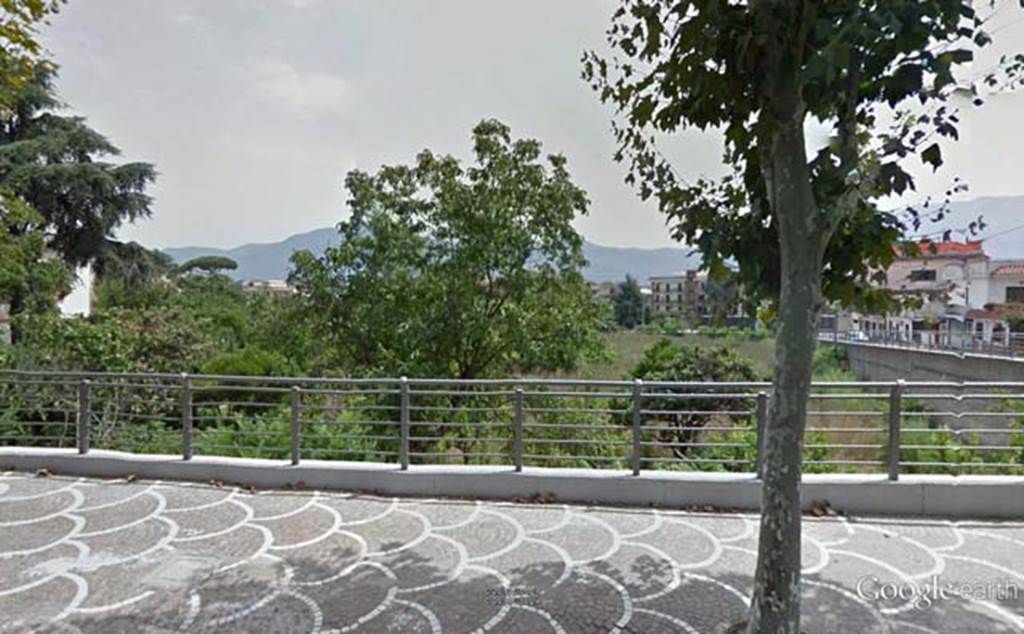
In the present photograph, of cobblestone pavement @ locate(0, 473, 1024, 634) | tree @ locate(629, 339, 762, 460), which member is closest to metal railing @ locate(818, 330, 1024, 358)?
tree @ locate(629, 339, 762, 460)

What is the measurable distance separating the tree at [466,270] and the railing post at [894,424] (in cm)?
507

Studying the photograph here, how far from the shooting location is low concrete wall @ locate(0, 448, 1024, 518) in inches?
184

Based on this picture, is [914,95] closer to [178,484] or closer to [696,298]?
[696,298]

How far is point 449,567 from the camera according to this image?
3.83m

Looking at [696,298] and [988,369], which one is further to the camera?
[988,369]

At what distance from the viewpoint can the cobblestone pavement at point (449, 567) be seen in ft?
10.5

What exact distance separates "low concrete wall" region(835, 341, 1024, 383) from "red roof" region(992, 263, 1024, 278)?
1696 centimetres

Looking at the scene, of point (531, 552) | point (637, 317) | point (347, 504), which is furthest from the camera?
point (637, 317)

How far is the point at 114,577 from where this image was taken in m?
3.65

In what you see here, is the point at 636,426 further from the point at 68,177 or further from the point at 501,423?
the point at 68,177

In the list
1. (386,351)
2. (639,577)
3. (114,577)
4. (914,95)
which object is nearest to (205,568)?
(114,577)

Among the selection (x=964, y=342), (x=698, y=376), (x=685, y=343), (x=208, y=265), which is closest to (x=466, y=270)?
(x=698, y=376)

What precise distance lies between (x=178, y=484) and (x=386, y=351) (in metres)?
4.48

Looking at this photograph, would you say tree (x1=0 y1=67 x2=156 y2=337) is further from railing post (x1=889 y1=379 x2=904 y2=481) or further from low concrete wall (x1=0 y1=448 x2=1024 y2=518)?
railing post (x1=889 y1=379 x2=904 y2=481)
